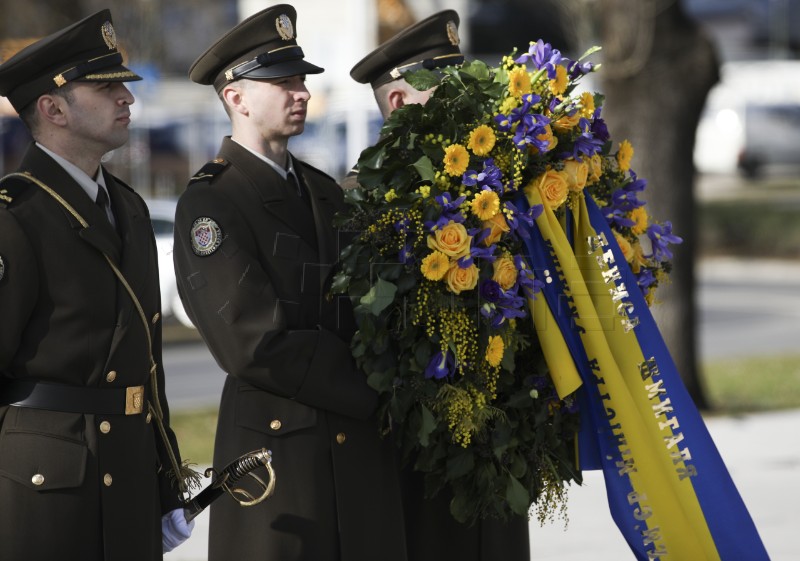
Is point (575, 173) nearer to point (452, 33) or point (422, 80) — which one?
point (422, 80)

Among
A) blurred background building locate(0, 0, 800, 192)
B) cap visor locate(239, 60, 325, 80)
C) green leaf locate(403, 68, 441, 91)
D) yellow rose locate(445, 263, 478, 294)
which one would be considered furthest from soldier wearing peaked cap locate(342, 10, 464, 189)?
blurred background building locate(0, 0, 800, 192)

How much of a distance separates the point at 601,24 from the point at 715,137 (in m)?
27.0

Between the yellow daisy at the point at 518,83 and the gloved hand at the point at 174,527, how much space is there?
1.45 metres

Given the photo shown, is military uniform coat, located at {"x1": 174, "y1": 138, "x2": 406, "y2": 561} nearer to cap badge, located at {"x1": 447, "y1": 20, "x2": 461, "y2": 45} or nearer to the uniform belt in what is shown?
the uniform belt

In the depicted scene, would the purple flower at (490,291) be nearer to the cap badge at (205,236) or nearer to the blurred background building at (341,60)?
the cap badge at (205,236)

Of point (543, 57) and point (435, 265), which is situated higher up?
point (543, 57)

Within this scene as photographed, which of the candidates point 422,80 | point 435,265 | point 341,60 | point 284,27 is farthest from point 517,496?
point 341,60

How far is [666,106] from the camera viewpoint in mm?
9203

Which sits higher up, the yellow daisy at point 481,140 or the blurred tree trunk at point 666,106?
the blurred tree trunk at point 666,106

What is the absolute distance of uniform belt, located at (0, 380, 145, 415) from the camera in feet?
10.3

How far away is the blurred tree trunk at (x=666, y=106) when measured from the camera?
9.10m

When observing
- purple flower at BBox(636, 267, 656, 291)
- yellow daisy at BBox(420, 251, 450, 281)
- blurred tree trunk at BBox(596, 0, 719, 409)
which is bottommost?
yellow daisy at BBox(420, 251, 450, 281)

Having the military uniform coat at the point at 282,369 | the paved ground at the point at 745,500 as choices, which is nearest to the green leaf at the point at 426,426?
the military uniform coat at the point at 282,369

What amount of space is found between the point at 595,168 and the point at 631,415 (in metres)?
0.72
